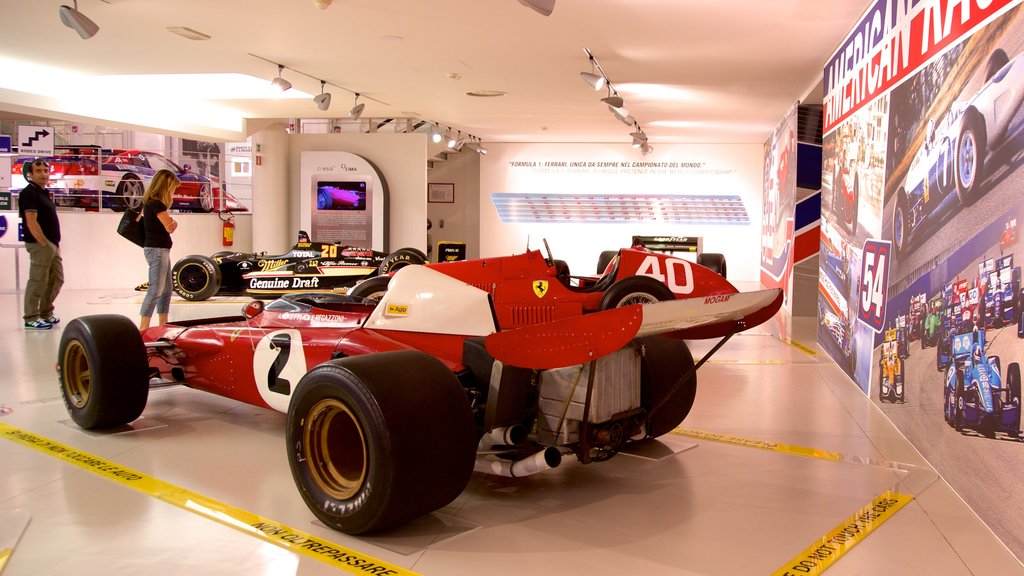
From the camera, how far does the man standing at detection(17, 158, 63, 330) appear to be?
856 cm

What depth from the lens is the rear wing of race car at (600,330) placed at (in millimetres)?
3055

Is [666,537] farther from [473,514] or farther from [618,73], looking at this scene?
[618,73]

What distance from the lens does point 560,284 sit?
7.67 m

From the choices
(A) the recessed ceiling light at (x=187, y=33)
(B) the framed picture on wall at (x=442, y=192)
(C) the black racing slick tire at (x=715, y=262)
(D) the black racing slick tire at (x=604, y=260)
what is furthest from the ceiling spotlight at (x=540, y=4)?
(B) the framed picture on wall at (x=442, y=192)

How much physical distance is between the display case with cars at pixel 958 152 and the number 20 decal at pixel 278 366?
3.52 meters

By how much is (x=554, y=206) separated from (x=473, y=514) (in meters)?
17.5

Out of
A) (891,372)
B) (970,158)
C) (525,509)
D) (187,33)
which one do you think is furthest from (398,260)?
(970,158)

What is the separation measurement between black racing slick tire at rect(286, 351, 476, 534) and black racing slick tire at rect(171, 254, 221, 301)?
29.5 ft

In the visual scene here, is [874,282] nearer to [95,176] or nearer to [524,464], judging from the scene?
[524,464]

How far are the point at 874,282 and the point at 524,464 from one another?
3.65 metres

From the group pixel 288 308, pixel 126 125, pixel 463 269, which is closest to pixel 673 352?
pixel 288 308

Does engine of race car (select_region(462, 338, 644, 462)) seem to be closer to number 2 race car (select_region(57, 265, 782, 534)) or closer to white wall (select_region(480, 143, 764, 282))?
number 2 race car (select_region(57, 265, 782, 534))

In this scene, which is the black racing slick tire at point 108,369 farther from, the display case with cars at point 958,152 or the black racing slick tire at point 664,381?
the display case with cars at point 958,152

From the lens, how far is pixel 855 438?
4.96 meters
